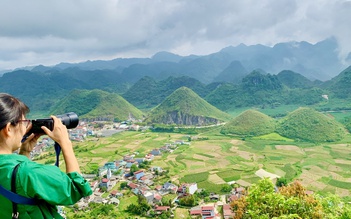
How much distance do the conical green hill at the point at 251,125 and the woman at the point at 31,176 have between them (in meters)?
41.5

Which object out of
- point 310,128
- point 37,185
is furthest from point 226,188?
point 310,128

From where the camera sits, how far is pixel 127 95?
298 ft

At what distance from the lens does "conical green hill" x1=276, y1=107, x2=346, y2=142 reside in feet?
120

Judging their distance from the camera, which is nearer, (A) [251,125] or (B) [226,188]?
(B) [226,188]

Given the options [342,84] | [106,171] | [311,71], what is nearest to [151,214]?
[106,171]

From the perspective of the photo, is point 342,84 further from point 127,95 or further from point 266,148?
point 127,95

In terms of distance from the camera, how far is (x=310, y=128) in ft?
127

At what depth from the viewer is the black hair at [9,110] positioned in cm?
144

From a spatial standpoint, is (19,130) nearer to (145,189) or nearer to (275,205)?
(275,205)

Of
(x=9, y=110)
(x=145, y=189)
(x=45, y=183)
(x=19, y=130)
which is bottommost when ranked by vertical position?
(x=145, y=189)

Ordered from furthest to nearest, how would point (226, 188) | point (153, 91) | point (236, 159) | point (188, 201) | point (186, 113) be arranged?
point (153, 91), point (186, 113), point (236, 159), point (226, 188), point (188, 201)

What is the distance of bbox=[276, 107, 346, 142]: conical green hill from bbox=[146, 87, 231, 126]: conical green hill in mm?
14420

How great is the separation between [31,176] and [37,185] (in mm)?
49

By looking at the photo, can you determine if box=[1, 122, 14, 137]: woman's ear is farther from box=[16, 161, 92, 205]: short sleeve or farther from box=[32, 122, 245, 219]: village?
box=[32, 122, 245, 219]: village
